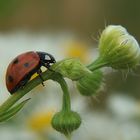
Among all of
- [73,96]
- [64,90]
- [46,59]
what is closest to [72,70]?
[64,90]

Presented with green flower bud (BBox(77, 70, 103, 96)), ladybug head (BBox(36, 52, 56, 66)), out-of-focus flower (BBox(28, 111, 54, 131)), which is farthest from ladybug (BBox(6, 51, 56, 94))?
out-of-focus flower (BBox(28, 111, 54, 131))

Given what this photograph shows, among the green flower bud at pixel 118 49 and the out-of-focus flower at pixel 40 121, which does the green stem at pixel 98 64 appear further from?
the out-of-focus flower at pixel 40 121

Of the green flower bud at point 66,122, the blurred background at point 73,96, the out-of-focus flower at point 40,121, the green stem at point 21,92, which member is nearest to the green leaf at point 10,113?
the green stem at point 21,92

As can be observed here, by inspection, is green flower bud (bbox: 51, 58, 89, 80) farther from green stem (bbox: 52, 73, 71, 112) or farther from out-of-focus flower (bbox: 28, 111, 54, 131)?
out-of-focus flower (bbox: 28, 111, 54, 131)

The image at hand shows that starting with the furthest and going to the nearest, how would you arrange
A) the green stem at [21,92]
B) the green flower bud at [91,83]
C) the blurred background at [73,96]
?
the blurred background at [73,96] → the green flower bud at [91,83] → the green stem at [21,92]

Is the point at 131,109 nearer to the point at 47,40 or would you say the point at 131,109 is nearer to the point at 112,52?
the point at 47,40

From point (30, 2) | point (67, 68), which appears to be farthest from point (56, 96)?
point (30, 2)

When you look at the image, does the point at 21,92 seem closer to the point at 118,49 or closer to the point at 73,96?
the point at 118,49
